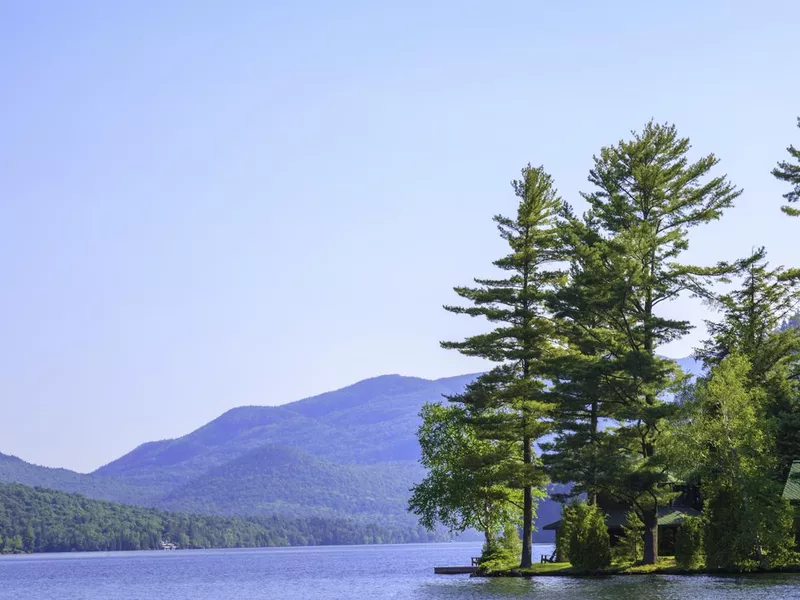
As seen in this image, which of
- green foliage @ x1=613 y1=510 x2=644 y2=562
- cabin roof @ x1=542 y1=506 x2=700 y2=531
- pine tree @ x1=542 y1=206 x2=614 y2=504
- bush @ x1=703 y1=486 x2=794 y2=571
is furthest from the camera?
cabin roof @ x1=542 y1=506 x2=700 y2=531

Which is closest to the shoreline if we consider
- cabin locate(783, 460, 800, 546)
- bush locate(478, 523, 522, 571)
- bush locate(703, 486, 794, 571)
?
bush locate(703, 486, 794, 571)

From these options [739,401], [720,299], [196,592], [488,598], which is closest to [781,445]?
[720,299]

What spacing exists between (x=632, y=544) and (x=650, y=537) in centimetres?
421

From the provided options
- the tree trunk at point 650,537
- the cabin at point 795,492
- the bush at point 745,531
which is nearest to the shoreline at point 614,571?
the bush at point 745,531

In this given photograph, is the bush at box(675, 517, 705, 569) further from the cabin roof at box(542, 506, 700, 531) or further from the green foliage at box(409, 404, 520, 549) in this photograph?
the green foliage at box(409, 404, 520, 549)

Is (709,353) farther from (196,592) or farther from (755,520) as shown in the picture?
(196,592)

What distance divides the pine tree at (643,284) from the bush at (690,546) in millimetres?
2192

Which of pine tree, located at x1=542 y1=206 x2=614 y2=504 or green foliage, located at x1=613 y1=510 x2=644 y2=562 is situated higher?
pine tree, located at x1=542 y1=206 x2=614 y2=504

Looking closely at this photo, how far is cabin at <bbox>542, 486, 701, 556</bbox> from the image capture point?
64.1 meters

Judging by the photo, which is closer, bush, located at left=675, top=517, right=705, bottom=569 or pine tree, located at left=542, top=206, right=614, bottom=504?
bush, located at left=675, top=517, right=705, bottom=569

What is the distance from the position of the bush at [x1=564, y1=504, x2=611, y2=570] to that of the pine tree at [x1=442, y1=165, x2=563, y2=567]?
551 cm

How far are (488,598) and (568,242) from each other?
68.7ft

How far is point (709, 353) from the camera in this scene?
72875mm

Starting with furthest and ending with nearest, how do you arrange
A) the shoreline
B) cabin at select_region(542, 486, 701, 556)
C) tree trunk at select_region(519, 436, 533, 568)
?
cabin at select_region(542, 486, 701, 556), tree trunk at select_region(519, 436, 533, 568), the shoreline
